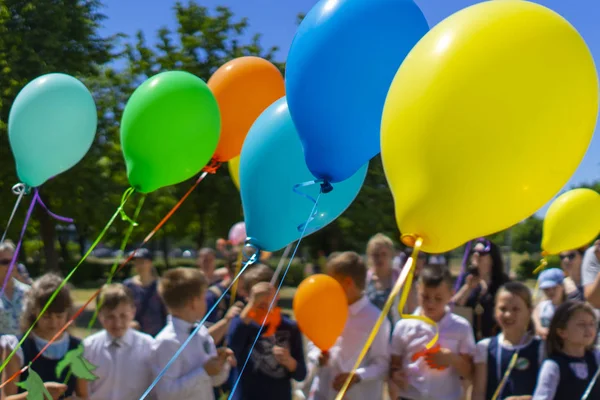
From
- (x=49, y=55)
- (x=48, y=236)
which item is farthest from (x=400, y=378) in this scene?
(x=48, y=236)

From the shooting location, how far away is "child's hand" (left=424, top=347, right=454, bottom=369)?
13.3 feet

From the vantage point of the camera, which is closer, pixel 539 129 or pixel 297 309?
pixel 539 129

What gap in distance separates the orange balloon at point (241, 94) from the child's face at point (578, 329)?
6.75 ft

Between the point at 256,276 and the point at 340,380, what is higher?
the point at 256,276

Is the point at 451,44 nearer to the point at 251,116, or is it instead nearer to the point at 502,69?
the point at 502,69

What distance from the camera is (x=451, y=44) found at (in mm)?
2328

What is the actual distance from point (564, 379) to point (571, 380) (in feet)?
0.13

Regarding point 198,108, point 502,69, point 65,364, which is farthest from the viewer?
point 198,108

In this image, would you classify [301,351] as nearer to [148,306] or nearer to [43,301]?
[43,301]

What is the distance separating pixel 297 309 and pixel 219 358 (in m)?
0.50

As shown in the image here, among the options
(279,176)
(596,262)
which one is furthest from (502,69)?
(596,262)

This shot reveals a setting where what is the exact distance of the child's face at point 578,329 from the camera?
13.1 feet

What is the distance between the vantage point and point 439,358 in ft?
13.3

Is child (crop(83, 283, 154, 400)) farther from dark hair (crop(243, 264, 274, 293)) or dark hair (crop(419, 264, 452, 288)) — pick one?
dark hair (crop(419, 264, 452, 288))
